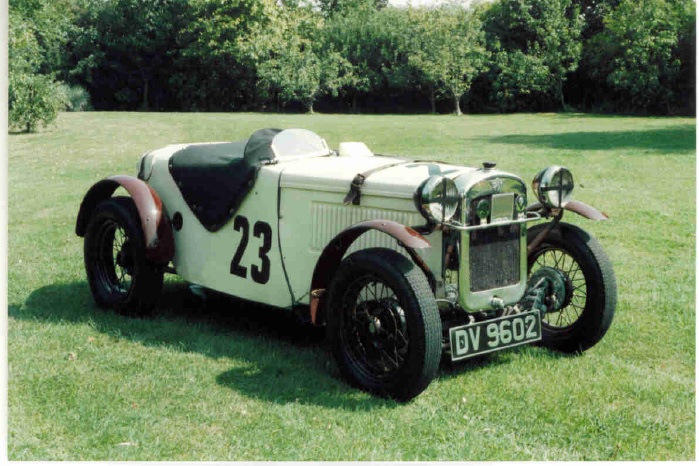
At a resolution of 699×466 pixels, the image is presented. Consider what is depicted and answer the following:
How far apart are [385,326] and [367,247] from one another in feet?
1.91

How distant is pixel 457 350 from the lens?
413 cm

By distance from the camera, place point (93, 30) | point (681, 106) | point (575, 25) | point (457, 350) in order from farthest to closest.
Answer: point (93, 30) < point (575, 25) < point (681, 106) < point (457, 350)

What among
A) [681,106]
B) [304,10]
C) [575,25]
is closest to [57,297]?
[681,106]

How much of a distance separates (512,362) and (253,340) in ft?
5.66

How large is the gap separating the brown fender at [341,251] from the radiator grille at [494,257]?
0.27 metres

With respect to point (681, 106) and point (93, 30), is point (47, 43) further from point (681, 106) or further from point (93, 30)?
point (681, 106)

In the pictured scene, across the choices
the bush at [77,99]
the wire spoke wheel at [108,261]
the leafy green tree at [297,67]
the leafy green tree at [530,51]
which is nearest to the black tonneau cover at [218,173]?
the wire spoke wheel at [108,261]

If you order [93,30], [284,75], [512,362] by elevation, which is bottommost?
[512,362]

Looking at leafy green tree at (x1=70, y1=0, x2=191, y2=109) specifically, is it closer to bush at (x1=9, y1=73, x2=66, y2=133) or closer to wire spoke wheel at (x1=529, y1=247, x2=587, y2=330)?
bush at (x1=9, y1=73, x2=66, y2=133)

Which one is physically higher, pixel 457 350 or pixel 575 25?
pixel 575 25

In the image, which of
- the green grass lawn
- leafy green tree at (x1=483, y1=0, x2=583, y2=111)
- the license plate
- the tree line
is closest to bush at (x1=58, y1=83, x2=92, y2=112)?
the tree line

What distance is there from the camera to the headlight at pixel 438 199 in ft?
13.3

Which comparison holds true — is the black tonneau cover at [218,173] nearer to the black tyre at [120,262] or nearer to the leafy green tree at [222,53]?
the black tyre at [120,262]

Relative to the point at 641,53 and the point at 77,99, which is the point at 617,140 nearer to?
the point at 641,53
